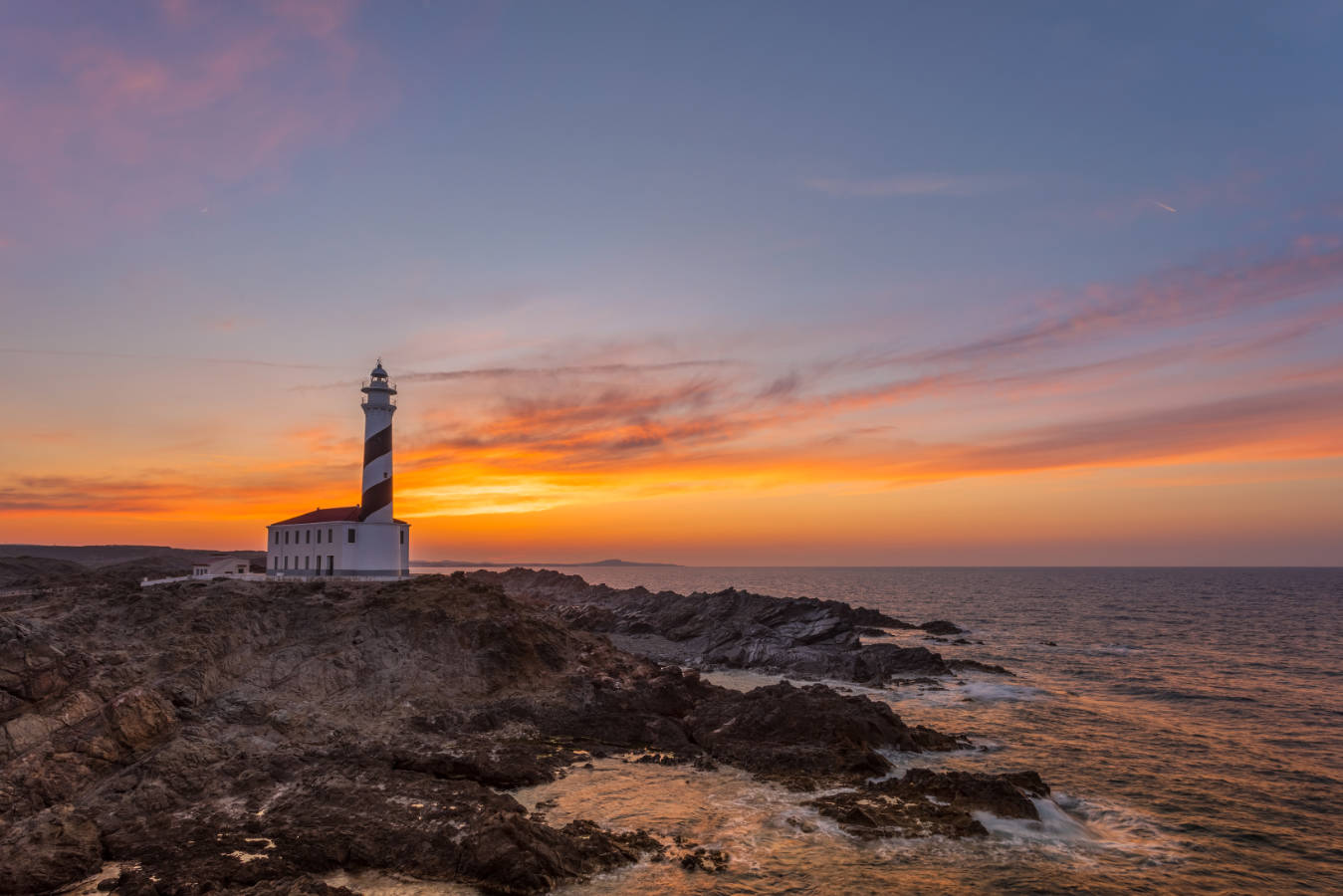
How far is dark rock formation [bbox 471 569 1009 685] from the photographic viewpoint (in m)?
46.6

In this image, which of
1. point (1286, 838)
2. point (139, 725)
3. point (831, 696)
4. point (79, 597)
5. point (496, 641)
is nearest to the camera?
point (1286, 838)

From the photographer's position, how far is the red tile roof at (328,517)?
48.8m

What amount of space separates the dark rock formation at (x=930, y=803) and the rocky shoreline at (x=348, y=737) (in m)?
0.09

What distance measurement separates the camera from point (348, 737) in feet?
82.7

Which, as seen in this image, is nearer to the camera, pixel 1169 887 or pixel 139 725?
pixel 1169 887

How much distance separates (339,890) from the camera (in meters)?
15.5

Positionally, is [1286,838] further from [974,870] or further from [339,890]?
[339,890]

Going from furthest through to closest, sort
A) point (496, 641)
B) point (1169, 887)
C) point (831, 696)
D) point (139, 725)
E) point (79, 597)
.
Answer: point (79, 597) → point (496, 641) → point (831, 696) → point (139, 725) → point (1169, 887)

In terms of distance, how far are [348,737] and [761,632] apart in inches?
1382

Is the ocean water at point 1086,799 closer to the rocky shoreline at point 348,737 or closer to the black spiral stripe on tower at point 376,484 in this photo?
the rocky shoreline at point 348,737

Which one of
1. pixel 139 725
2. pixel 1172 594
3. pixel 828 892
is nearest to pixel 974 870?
pixel 828 892

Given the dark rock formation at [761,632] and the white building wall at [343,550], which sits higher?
the white building wall at [343,550]

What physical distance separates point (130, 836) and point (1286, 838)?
97.7 ft

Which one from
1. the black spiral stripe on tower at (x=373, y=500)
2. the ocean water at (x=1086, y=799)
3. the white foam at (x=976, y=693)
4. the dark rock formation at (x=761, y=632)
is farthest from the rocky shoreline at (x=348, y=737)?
the dark rock formation at (x=761, y=632)
